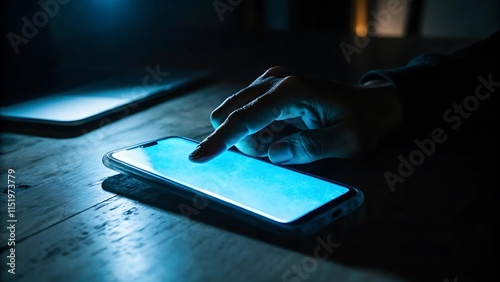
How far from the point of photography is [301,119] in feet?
2.09

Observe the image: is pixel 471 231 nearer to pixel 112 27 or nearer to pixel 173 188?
pixel 173 188

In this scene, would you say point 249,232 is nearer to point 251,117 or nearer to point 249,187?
point 249,187

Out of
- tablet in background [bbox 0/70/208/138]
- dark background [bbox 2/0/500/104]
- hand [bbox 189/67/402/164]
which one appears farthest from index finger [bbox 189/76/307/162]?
dark background [bbox 2/0/500/104]

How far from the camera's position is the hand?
532 mm

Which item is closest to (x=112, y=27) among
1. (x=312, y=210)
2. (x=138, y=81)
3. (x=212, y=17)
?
(x=212, y=17)

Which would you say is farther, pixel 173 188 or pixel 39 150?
pixel 39 150

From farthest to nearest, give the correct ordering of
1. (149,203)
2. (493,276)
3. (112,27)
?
1. (112,27)
2. (149,203)
3. (493,276)

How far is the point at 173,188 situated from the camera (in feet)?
1.57

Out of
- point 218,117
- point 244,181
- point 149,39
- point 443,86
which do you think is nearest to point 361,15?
point 149,39

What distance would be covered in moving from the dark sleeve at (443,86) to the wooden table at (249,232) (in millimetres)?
69

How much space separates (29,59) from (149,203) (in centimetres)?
72

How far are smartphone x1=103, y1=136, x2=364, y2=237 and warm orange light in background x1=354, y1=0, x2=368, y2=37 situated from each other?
7.08ft

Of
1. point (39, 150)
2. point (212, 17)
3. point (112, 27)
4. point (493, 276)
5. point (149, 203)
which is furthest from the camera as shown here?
point (212, 17)

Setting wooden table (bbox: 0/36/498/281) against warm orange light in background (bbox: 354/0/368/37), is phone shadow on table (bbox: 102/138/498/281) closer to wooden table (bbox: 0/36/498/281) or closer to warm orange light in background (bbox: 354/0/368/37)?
wooden table (bbox: 0/36/498/281)
